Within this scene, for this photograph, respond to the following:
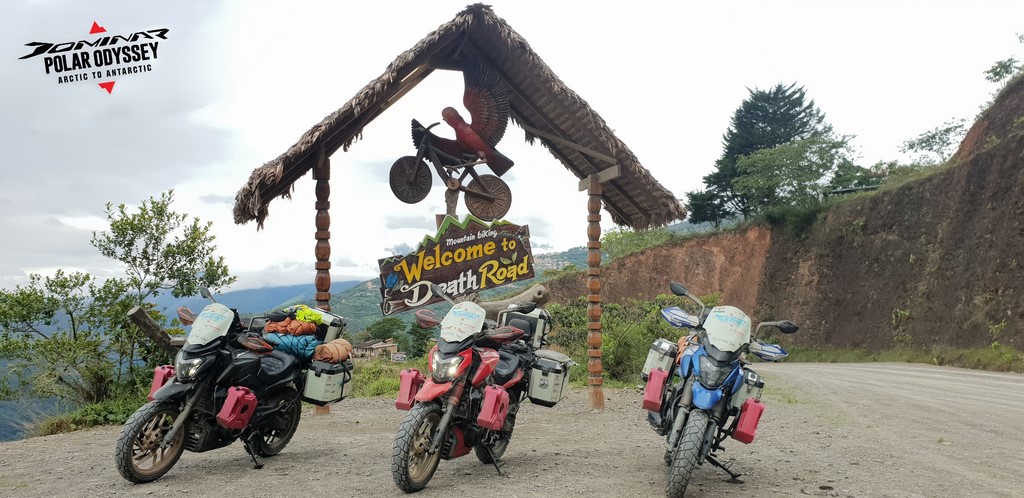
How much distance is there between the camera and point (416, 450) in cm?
457

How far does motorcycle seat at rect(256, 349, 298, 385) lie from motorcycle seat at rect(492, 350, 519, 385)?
5.40 ft

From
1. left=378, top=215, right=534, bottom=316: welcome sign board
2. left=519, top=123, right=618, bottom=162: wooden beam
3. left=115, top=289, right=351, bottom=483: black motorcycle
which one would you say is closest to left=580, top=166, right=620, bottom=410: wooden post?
left=519, top=123, right=618, bottom=162: wooden beam

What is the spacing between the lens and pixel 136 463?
4.83m

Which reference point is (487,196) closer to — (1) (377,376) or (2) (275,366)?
(1) (377,376)

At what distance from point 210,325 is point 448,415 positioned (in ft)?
6.24

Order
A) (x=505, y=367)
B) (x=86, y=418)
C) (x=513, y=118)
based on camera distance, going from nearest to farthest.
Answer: (x=505, y=367) < (x=86, y=418) < (x=513, y=118)

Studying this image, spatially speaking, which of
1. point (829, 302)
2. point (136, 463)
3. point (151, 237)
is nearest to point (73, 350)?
point (151, 237)

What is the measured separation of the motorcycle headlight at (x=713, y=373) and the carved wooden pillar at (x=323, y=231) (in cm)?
537

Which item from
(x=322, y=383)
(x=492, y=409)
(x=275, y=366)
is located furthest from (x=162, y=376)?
(x=492, y=409)

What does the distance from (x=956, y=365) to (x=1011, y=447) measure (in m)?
15.4

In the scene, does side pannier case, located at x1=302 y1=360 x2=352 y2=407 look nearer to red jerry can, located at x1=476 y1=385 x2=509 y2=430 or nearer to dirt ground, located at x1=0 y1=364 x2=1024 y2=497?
dirt ground, located at x1=0 y1=364 x2=1024 y2=497

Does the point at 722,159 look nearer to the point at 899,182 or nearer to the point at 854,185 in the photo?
the point at 854,185

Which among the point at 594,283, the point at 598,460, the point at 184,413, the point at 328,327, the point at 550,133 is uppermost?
the point at 550,133

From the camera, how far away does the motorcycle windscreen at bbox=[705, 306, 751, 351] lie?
15.0 feet
